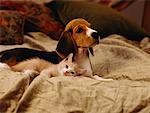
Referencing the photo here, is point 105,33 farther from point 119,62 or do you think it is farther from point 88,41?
point 88,41

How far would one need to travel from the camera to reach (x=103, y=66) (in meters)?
1.29

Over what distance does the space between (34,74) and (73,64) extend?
152mm

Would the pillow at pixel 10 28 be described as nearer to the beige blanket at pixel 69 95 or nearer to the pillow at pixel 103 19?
the pillow at pixel 103 19

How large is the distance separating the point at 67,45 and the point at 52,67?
4.2 inches

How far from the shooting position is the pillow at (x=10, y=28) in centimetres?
149

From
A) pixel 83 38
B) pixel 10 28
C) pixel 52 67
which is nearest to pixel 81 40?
pixel 83 38

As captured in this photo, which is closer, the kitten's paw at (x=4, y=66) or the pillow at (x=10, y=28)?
the kitten's paw at (x=4, y=66)

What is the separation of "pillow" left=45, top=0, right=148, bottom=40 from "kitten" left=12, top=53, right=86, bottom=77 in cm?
63

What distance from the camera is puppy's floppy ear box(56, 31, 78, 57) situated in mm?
1054

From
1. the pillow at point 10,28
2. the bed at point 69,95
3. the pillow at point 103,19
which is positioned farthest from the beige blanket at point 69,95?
the pillow at point 103,19

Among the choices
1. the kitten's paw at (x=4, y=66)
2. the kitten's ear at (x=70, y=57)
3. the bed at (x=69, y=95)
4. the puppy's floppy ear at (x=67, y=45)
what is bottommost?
the bed at (x=69, y=95)

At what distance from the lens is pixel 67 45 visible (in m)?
1.05

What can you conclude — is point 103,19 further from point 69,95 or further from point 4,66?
point 69,95

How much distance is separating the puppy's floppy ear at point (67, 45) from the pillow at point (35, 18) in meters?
0.66
